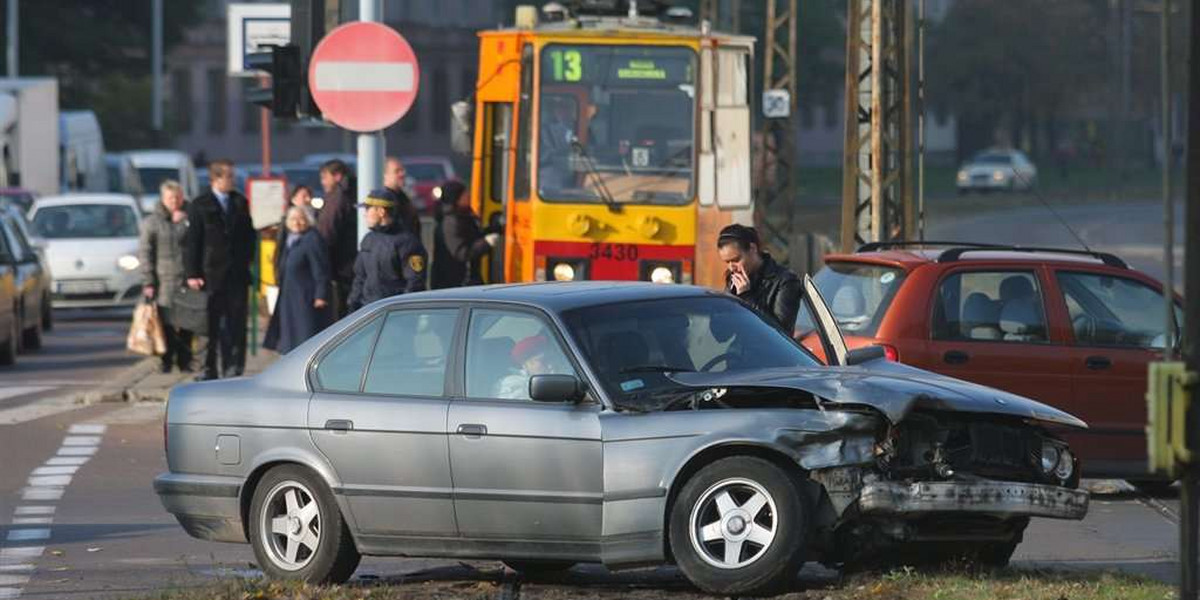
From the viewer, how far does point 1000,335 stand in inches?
541

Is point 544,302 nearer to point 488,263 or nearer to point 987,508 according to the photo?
point 987,508

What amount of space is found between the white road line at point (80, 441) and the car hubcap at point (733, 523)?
8.57m

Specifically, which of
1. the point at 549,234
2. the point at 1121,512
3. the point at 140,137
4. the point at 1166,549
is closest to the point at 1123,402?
the point at 1121,512

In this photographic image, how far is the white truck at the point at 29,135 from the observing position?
4322 cm

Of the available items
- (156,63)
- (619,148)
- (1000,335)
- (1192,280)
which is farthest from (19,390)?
(156,63)

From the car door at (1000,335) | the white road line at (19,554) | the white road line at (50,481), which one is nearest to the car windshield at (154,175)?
the white road line at (50,481)

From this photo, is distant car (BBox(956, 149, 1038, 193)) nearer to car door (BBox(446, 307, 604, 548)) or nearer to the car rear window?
the car rear window

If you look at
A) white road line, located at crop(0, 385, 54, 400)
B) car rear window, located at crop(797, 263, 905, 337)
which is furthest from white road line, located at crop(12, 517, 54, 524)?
white road line, located at crop(0, 385, 54, 400)

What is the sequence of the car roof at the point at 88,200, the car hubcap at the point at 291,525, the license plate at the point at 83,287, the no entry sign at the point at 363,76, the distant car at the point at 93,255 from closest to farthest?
the car hubcap at the point at 291,525
the no entry sign at the point at 363,76
the distant car at the point at 93,255
the license plate at the point at 83,287
the car roof at the point at 88,200

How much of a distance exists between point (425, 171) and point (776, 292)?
48.2 m

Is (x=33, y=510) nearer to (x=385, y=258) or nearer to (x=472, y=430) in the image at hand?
(x=385, y=258)

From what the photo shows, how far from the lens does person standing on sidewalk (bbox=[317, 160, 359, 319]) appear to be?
1886 cm

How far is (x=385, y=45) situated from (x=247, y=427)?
667cm

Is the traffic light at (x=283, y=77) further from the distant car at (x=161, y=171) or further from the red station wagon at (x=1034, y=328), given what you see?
the distant car at (x=161, y=171)
